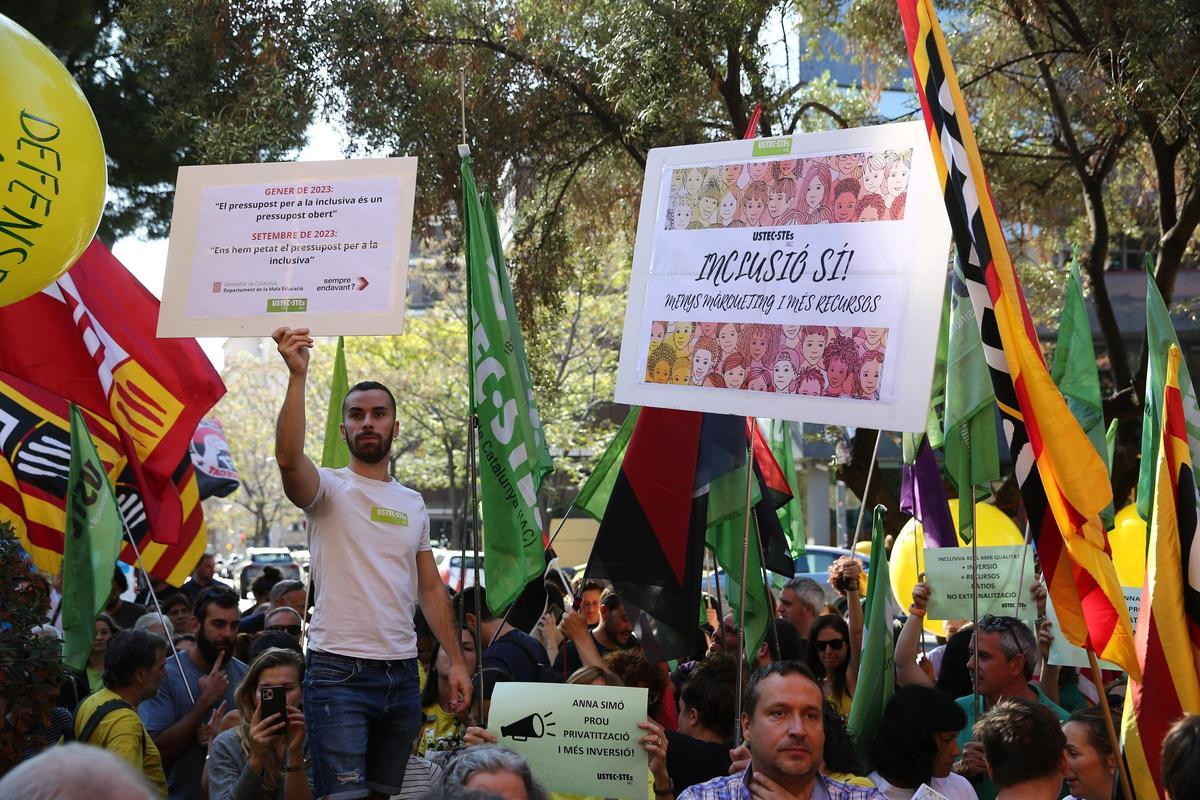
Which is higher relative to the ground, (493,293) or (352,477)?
(493,293)

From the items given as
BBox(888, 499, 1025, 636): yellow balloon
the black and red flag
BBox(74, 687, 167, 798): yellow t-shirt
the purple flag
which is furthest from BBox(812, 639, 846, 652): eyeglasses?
BBox(74, 687, 167, 798): yellow t-shirt

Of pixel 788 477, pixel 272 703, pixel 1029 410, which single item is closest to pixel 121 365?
pixel 272 703

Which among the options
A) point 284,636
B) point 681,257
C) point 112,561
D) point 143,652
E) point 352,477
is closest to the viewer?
point 352,477

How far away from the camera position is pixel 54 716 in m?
6.42

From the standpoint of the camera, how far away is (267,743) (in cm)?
514

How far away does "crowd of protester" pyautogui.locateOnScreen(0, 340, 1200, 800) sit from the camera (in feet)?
14.0

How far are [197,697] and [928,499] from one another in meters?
5.08

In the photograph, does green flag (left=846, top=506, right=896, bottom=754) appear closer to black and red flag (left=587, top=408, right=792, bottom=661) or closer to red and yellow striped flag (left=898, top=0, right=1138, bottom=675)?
black and red flag (left=587, top=408, right=792, bottom=661)

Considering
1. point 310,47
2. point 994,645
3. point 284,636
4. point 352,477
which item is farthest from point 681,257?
Result: point 310,47

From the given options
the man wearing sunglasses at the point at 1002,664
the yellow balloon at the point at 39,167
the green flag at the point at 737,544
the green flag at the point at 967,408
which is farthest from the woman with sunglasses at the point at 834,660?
the yellow balloon at the point at 39,167

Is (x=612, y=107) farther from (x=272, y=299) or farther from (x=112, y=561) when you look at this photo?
(x=272, y=299)

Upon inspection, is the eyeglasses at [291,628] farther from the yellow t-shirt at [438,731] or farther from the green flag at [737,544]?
the green flag at [737,544]

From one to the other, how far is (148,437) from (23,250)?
10.0 feet

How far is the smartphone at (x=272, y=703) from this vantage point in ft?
17.0
